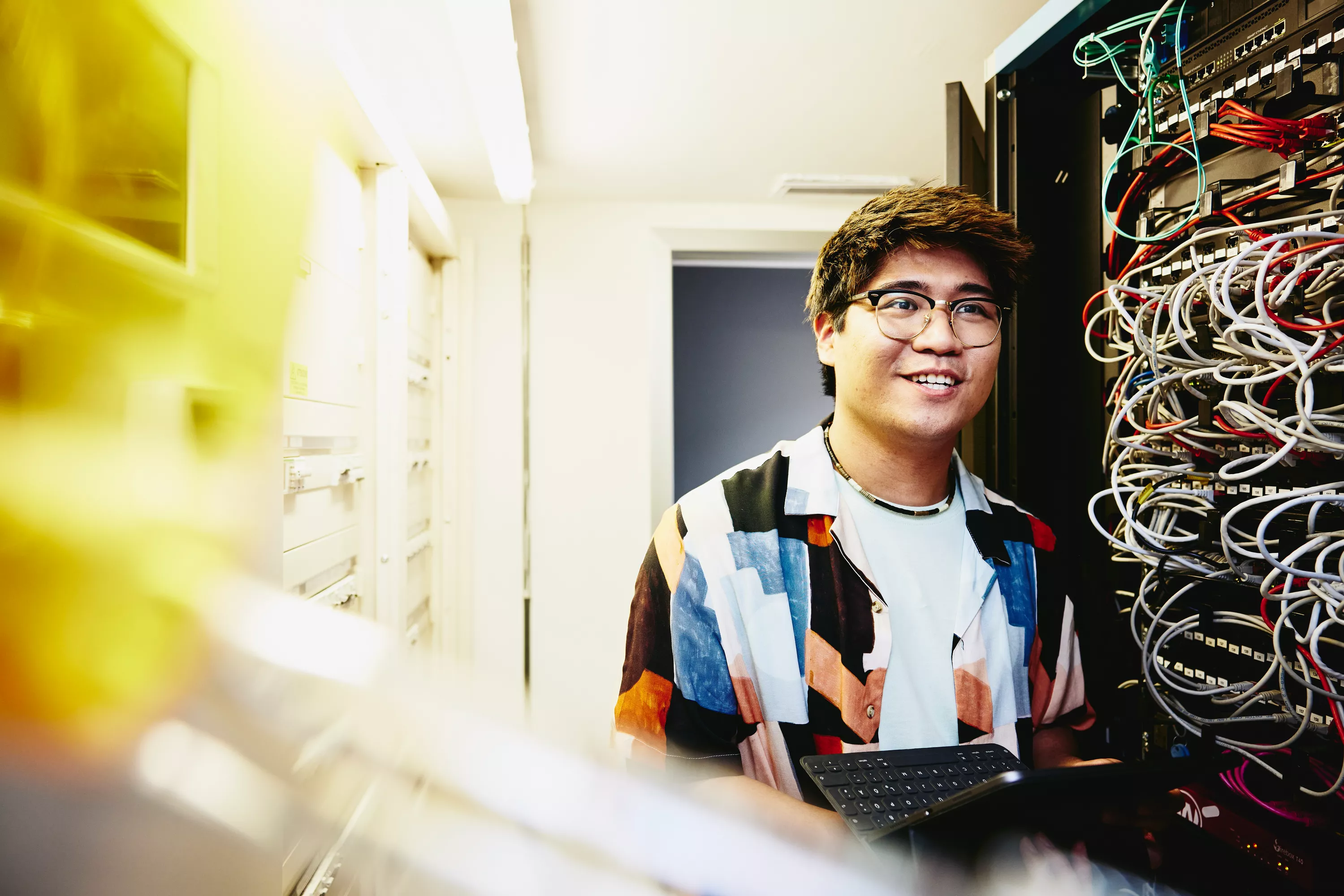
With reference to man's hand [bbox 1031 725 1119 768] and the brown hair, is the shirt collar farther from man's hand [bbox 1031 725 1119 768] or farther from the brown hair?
man's hand [bbox 1031 725 1119 768]

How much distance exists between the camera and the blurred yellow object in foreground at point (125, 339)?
262mm

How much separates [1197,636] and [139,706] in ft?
3.95

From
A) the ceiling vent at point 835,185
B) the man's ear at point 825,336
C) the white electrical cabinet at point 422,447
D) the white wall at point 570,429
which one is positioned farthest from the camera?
the white wall at point 570,429

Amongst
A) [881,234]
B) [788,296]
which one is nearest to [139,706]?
[881,234]

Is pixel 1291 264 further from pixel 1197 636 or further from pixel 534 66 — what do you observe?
pixel 534 66

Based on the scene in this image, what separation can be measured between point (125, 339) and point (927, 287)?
3.47ft

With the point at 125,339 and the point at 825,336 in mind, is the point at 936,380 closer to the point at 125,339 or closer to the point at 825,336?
the point at 825,336

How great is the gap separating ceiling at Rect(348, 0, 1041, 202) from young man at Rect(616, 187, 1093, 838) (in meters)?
0.77

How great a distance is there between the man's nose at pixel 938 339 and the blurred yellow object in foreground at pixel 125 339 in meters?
0.91

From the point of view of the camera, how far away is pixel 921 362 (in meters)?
1.06

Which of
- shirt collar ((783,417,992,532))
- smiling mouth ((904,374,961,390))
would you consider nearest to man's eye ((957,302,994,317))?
smiling mouth ((904,374,961,390))

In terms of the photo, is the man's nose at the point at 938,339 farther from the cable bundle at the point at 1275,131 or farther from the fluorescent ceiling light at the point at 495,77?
the fluorescent ceiling light at the point at 495,77

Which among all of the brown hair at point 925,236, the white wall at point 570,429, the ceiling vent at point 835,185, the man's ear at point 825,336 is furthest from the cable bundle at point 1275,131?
the white wall at point 570,429

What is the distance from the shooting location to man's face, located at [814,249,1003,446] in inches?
41.7
